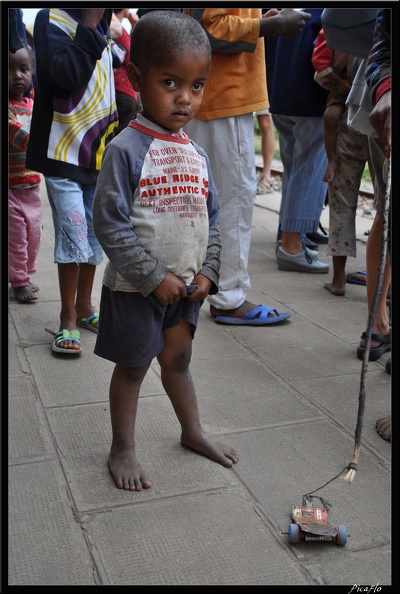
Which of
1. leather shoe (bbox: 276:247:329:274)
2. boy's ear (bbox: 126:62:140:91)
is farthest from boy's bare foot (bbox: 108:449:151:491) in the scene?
leather shoe (bbox: 276:247:329:274)

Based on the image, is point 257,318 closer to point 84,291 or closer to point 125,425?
point 84,291

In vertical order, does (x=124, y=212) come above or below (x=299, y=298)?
above

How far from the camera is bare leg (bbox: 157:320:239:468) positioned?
2562mm

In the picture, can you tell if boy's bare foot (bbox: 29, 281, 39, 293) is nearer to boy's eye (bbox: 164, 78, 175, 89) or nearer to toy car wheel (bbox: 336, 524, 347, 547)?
boy's eye (bbox: 164, 78, 175, 89)

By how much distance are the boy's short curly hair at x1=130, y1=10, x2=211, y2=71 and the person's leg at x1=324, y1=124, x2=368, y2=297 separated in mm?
2563

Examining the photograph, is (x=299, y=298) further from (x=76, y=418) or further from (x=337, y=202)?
(x=76, y=418)

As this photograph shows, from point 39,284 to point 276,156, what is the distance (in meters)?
9.35

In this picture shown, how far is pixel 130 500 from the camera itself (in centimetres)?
236

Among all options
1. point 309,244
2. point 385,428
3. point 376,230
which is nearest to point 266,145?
point 309,244

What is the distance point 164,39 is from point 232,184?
1758mm

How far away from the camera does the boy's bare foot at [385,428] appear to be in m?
2.78

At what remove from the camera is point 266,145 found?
29.3 feet

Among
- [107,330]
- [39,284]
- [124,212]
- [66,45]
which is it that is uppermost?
Answer: [66,45]
